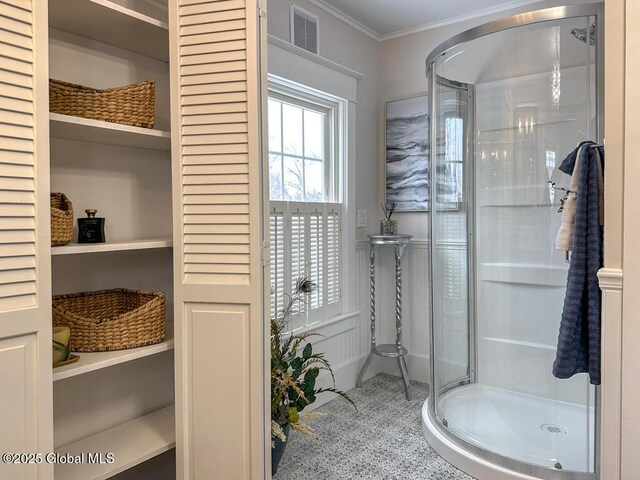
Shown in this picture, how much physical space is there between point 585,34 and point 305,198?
5.39 ft

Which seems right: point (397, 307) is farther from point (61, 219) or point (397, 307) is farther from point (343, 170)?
point (61, 219)

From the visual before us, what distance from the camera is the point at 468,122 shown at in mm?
2535

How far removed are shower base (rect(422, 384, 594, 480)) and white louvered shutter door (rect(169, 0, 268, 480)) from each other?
1069mm

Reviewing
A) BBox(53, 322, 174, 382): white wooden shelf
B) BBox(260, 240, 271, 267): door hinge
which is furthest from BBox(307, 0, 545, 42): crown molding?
BBox(53, 322, 174, 382): white wooden shelf

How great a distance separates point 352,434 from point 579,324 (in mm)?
1336

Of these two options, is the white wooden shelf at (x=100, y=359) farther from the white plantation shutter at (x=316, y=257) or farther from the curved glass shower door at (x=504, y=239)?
the curved glass shower door at (x=504, y=239)

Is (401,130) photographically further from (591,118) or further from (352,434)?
(352,434)

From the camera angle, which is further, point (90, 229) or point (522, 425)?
point (522, 425)

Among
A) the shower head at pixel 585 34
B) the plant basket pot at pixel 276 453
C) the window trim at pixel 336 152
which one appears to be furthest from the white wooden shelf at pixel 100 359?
the shower head at pixel 585 34

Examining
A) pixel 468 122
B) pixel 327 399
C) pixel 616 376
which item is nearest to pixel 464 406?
Answer: pixel 327 399

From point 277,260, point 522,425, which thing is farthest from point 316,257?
point 522,425

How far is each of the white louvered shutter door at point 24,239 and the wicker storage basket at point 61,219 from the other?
4.0 inches

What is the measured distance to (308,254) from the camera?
2.78 metres

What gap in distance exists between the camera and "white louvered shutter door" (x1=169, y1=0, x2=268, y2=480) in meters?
1.55
